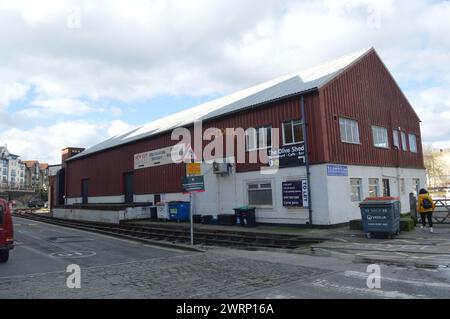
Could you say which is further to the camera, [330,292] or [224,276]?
[224,276]

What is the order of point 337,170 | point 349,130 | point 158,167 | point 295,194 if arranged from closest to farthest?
point 337,170 < point 295,194 < point 349,130 < point 158,167

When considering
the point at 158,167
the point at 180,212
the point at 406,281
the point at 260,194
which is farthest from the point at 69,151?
the point at 406,281

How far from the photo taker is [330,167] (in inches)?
712

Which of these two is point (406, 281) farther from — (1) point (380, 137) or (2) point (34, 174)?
(2) point (34, 174)

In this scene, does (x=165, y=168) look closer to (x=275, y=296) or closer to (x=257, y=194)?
(x=257, y=194)

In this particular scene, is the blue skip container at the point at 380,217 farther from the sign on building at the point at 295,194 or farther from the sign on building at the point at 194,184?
the sign on building at the point at 194,184

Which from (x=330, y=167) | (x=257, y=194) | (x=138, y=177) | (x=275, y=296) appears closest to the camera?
(x=275, y=296)

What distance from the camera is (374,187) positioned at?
71.3 feet

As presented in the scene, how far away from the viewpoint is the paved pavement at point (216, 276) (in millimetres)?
6980

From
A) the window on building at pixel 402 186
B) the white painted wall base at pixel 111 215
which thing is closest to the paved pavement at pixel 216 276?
the white painted wall base at pixel 111 215

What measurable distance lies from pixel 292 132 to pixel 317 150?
6.04 feet

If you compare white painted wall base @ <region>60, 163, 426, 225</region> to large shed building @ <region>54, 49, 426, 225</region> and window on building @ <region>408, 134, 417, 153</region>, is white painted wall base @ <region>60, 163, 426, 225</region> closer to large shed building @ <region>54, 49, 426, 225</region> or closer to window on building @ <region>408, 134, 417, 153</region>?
large shed building @ <region>54, 49, 426, 225</region>

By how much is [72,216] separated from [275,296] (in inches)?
1213
